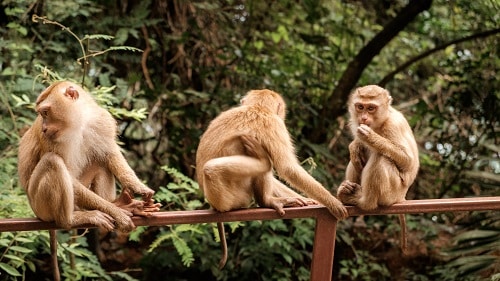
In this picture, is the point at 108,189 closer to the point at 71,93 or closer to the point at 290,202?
the point at 71,93

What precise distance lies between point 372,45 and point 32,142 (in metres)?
4.10

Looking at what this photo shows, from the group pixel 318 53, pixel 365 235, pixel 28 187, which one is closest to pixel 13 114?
pixel 28 187

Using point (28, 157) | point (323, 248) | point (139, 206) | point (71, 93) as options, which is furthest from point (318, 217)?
point (28, 157)

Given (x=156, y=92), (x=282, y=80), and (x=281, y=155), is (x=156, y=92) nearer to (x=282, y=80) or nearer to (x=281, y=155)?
(x=282, y=80)

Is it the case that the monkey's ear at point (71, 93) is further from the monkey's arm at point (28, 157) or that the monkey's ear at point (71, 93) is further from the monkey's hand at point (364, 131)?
the monkey's hand at point (364, 131)

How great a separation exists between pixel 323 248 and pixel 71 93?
178cm

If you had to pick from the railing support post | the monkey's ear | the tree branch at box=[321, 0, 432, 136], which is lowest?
the railing support post

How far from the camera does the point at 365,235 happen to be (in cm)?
842

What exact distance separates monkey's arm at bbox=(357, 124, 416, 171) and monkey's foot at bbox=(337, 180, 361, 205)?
30 centimetres

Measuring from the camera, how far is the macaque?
13.4ft

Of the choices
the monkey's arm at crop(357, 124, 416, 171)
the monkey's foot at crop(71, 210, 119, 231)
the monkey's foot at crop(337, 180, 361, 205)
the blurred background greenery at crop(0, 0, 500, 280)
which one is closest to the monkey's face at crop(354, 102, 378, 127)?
the monkey's arm at crop(357, 124, 416, 171)

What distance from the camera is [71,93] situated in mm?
4285

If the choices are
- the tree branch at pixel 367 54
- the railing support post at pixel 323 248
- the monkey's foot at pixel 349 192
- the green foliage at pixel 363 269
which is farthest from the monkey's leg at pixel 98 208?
the green foliage at pixel 363 269

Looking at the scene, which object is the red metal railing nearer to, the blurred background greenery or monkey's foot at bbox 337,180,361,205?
monkey's foot at bbox 337,180,361,205
